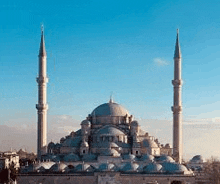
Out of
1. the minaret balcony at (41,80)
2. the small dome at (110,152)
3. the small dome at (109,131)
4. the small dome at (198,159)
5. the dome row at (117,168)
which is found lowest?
the dome row at (117,168)

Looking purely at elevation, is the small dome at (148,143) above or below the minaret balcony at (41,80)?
below

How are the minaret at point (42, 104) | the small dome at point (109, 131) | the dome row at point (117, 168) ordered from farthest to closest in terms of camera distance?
1. the minaret at point (42, 104)
2. the small dome at point (109, 131)
3. the dome row at point (117, 168)

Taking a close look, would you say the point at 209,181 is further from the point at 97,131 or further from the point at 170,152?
the point at 97,131

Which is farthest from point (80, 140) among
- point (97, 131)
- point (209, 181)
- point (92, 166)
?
point (209, 181)

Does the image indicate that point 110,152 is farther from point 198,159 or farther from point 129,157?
point 198,159

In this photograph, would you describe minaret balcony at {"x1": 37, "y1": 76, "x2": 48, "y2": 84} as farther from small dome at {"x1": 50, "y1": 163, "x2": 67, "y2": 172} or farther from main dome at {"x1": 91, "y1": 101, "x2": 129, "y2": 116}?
small dome at {"x1": 50, "y1": 163, "x2": 67, "y2": 172}

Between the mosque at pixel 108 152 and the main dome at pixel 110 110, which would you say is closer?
the mosque at pixel 108 152

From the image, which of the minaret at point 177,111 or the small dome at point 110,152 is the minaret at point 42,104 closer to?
the small dome at point 110,152

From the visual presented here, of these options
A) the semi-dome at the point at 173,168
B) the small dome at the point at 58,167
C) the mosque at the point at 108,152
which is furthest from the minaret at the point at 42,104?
the semi-dome at the point at 173,168
